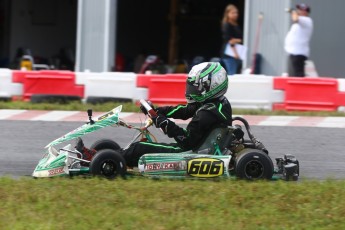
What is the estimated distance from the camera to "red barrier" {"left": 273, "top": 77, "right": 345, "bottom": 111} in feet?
41.9

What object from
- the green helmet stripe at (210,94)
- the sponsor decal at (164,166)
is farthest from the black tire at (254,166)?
the green helmet stripe at (210,94)

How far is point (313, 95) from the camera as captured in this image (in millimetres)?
12836

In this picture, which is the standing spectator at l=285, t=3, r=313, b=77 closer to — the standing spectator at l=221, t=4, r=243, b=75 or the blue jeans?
the standing spectator at l=221, t=4, r=243, b=75

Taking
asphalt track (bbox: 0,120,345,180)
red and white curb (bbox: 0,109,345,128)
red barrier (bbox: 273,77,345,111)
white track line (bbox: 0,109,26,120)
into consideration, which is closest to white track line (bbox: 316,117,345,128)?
red and white curb (bbox: 0,109,345,128)

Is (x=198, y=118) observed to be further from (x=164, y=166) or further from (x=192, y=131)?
(x=164, y=166)

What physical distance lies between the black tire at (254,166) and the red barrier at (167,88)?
18.3 ft

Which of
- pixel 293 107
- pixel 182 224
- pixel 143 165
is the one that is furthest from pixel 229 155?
pixel 293 107

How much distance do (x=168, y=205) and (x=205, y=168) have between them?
3.74 ft

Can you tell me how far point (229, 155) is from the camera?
7.56m

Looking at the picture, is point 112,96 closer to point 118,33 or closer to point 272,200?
point 272,200

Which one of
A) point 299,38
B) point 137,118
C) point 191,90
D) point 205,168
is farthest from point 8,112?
point 205,168

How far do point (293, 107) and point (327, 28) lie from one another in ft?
12.1

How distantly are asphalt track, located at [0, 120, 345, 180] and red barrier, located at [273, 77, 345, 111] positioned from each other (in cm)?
187

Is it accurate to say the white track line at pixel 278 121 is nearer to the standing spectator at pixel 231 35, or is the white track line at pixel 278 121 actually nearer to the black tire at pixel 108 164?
the standing spectator at pixel 231 35
